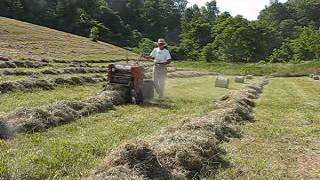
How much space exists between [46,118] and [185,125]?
291 centimetres

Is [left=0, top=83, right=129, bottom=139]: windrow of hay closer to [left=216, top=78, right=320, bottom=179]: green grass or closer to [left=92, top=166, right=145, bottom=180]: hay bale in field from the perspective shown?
[left=92, top=166, right=145, bottom=180]: hay bale in field

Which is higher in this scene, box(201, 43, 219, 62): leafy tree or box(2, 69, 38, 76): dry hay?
box(2, 69, 38, 76): dry hay

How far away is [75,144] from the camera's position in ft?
29.4

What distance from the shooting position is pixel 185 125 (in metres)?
10.4

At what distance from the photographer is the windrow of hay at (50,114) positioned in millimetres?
10023

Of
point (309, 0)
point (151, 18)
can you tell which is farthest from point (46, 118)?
point (309, 0)

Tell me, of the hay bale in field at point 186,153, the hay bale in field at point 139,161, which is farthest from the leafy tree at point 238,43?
the hay bale in field at point 139,161

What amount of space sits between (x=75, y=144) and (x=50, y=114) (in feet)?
8.53

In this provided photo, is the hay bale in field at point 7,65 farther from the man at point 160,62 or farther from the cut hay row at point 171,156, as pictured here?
the cut hay row at point 171,156

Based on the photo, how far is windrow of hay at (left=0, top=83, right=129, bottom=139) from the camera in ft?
32.9

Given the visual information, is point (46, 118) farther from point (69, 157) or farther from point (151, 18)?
point (151, 18)

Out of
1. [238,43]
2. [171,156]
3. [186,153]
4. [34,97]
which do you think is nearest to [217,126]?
[186,153]

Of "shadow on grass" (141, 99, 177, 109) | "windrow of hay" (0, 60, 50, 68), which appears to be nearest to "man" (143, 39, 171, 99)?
"shadow on grass" (141, 99, 177, 109)

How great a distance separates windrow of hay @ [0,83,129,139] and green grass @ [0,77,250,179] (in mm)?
254
